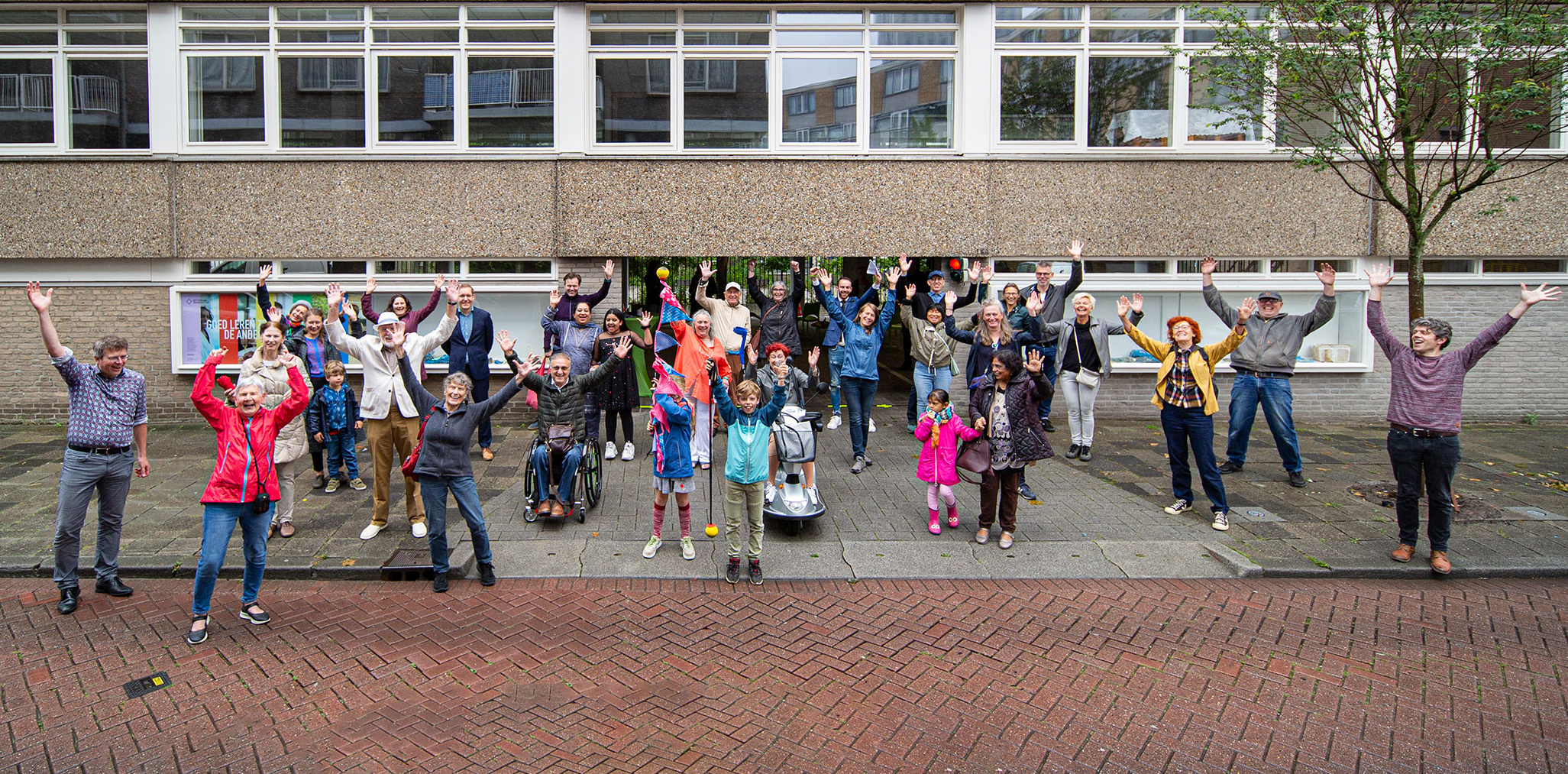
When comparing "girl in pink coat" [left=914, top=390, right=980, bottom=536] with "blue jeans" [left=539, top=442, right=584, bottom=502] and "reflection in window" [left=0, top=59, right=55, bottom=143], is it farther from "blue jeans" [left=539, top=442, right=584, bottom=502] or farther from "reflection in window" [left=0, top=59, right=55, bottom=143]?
"reflection in window" [left=0, top=59, right=55, bottom=143]

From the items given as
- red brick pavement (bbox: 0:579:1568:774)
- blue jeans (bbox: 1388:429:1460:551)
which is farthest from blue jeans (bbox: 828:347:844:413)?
blue jeans (bbox: 1388:429:1460:551)

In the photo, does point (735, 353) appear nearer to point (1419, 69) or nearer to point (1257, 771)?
point (1257, 771)

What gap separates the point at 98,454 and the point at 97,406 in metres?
0.34

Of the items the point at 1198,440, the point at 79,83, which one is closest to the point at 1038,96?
the point at 1198,440

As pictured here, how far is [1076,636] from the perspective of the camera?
19.1 ft

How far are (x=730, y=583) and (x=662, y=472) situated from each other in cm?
107

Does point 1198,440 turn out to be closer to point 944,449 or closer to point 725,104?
point 944,449

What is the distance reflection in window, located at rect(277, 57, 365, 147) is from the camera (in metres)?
12.1

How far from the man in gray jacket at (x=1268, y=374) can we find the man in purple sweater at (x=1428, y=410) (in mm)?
2123

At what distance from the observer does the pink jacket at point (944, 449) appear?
765cm

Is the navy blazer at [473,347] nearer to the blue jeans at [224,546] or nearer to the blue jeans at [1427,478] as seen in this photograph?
the blue jeans at [224,546]

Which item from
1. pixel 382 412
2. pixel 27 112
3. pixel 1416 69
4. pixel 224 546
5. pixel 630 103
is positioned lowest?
pixel 224 546

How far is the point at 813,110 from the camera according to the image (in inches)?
486

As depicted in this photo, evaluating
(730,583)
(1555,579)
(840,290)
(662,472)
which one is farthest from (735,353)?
(1555,579)
